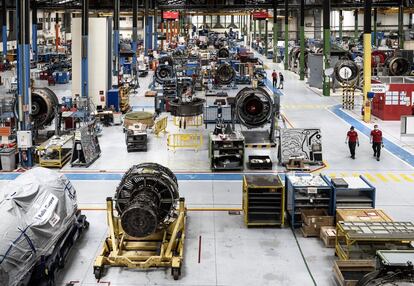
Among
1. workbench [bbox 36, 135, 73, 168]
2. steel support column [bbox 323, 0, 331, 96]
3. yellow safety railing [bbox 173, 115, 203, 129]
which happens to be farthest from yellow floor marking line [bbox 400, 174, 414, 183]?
steel support column [bbox 323, 0, 331, 96]

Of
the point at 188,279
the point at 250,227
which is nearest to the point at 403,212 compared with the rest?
the point at 250,227

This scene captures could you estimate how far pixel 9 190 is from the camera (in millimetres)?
12297

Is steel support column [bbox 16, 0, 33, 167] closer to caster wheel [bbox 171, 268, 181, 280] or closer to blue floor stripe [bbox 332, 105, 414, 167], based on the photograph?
caster wheel [bbox 171, 268, 181, 280]

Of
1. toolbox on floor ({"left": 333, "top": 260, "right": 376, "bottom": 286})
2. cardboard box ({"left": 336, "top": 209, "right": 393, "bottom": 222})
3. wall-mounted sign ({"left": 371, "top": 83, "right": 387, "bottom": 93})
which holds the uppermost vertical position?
wall-mounted sign ({"left": 371, "top": 83, "right": 387, "bottom": 93})

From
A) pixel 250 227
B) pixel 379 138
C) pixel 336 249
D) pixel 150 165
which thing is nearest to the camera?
pixel 336 249

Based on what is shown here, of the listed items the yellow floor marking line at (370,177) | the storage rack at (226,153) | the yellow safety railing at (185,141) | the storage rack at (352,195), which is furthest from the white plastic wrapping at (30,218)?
the yellow safety railing at (185,141)

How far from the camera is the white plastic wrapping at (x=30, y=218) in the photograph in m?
10.5

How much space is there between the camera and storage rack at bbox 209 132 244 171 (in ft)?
68.8

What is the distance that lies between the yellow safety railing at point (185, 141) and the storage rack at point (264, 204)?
9.43 metres

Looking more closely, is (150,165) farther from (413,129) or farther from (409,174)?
(413,129)

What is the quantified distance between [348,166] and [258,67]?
1103 inches

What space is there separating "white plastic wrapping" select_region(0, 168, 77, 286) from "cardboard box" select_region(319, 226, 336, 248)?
6.30 meters

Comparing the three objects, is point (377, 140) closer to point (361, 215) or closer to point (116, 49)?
point (361, 215)

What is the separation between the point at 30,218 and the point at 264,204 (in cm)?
644
